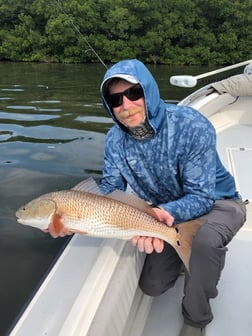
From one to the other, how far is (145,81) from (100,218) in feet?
2.70

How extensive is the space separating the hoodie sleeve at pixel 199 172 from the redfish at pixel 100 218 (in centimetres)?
17

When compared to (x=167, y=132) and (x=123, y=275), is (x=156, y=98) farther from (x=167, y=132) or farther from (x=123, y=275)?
(x=123, y=275)

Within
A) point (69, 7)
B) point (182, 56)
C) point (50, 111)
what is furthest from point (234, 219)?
point (69, 7)

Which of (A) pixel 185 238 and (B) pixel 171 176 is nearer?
(A) pixel 185 238

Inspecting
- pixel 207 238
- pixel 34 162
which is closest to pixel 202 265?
pixel 207 238

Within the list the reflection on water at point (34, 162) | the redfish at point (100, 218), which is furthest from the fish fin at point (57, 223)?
the reflection on water at point (34, 162)

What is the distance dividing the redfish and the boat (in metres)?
0.19

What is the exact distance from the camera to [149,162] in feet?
8.46

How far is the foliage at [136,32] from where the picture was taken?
40.8m

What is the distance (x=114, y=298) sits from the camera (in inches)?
80.4

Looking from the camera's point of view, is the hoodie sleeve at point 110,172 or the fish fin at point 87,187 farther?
the hoodie sleeve at point 110,172

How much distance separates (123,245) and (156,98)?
0.90 metres

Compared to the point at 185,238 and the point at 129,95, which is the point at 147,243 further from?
the point at 129,95

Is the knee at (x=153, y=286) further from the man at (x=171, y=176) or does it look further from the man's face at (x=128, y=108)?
the man's face at (x=128, y=108)
